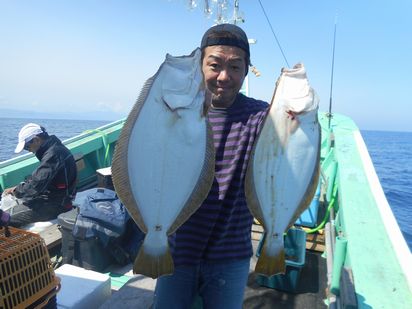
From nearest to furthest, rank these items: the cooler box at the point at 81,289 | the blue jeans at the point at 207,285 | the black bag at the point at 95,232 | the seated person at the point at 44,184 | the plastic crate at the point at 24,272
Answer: the blue jeans at the point at 207,285, the plastic crate at the point at 24,272, the cooler box at the point at 81,289, the black bag at the point at 95,232, the seated person at the point at 44,184

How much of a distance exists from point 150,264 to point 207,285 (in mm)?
515

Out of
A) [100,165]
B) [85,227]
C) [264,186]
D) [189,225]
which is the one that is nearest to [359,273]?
[264,186]

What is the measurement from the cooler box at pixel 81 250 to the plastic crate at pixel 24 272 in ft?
4.58

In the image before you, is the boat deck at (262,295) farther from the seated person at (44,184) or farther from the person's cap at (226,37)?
the seated person at (44,184)

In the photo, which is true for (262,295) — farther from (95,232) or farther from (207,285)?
(95,232)

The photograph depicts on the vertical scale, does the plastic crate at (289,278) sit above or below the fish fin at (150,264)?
below

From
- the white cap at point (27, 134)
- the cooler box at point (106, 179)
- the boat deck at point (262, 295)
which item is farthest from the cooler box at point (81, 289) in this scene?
the white cap at point (27, 134)

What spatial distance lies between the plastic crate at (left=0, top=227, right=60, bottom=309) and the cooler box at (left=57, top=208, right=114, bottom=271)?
4.58 feet

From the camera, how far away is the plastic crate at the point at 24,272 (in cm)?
202

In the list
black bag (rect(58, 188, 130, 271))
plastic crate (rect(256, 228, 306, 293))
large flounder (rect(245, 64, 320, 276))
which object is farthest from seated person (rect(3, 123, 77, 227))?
large flounder (rect(245, 64, 320, 276))

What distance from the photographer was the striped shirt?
5.72 feet

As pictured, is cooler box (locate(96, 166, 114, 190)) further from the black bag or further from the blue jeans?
the blue jeans

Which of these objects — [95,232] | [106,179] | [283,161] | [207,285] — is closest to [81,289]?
[95,232]

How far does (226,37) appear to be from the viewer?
1667 millimetres
